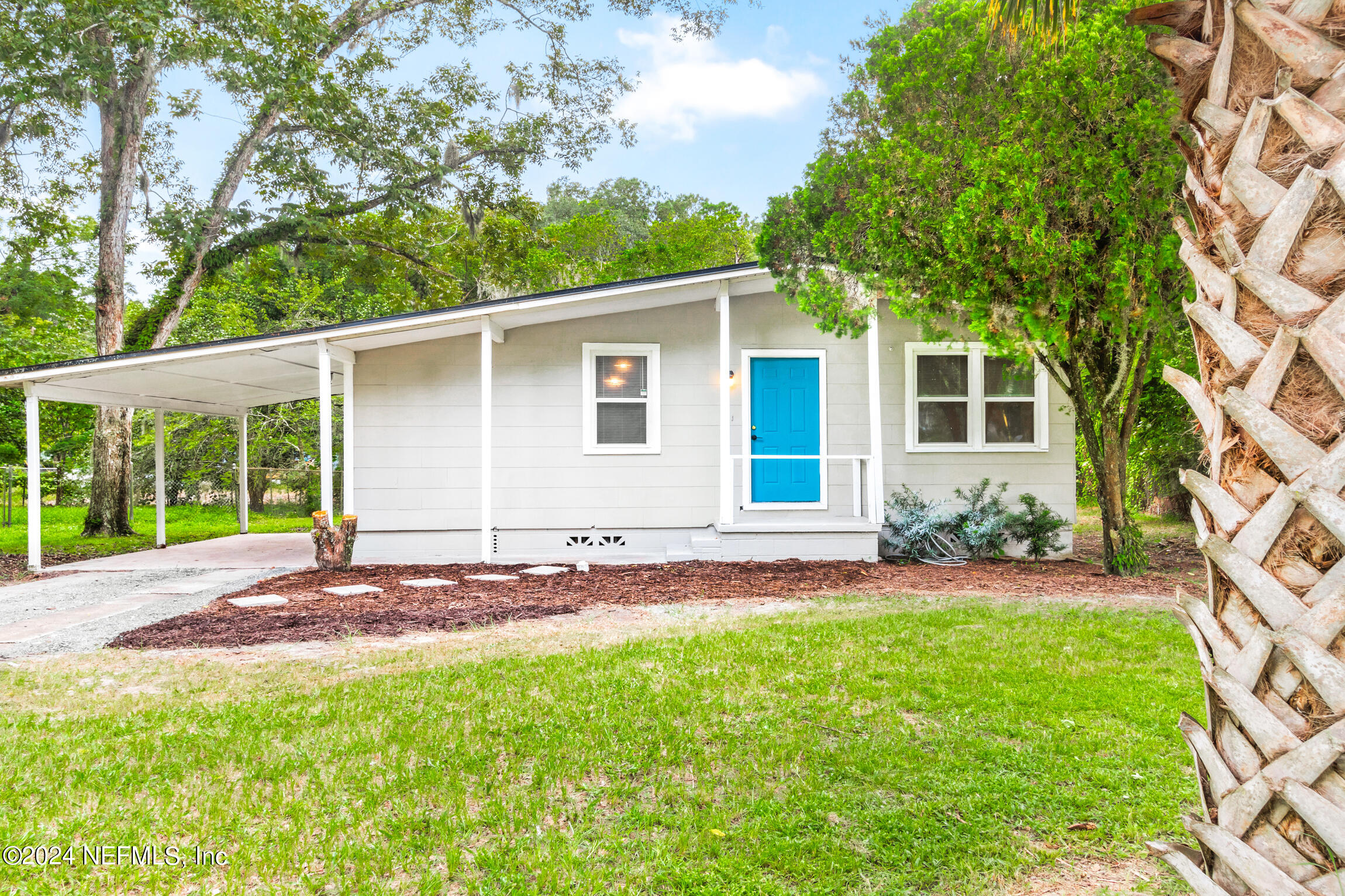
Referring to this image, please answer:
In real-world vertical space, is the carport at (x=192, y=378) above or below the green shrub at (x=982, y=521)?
above

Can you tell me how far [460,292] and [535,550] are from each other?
10.6m

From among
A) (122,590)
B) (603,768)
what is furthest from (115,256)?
(603,768)

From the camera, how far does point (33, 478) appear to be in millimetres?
8008

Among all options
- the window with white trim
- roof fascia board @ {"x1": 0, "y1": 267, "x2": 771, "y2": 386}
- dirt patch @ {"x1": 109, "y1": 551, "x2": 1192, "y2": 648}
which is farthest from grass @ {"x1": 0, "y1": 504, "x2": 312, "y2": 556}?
the window with white trim

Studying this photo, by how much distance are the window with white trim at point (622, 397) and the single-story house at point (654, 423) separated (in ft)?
0.06

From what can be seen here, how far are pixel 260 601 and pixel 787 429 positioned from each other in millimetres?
5883

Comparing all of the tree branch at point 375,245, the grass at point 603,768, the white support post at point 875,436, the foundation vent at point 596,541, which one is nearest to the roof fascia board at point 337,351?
the foundation vent at point 596,541

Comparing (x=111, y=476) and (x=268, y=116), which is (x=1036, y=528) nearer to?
(x=111, y=476)

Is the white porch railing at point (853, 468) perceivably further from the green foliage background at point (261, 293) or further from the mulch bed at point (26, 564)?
the green foliage background at point (261, 293)

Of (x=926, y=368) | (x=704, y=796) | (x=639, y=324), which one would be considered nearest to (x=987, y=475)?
(x=926, y=368)

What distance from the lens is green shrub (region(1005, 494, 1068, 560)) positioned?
343 inches

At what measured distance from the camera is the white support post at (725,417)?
8172 mm

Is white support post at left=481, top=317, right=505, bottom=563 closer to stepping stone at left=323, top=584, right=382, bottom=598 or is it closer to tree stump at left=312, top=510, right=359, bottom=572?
tree stump at left=312, top=510, right=359, bottom=572

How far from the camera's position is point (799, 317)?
913cm
